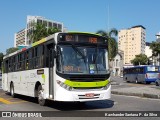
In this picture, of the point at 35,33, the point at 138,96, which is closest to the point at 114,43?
the point at 35,33

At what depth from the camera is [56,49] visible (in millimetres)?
12844

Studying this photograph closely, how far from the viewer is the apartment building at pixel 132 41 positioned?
181 meters

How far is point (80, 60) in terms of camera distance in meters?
12.8

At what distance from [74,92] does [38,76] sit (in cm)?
312

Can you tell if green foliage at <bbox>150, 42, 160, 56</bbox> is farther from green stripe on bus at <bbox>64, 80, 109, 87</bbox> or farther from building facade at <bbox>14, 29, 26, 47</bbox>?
green stripe on bus at <bbox>64, 80, 109, 87</bbox>

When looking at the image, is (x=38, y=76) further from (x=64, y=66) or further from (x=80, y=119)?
(x=80, y=119)

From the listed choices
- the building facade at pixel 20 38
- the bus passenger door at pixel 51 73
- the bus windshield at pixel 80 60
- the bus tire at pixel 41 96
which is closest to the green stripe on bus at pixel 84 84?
the bus windshield at pixel 80 60

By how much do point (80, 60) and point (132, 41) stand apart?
175 meters

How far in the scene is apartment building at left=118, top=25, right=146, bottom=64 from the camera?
181m

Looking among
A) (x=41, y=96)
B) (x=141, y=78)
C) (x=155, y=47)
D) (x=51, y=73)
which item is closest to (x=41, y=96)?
(x=41, y=96)

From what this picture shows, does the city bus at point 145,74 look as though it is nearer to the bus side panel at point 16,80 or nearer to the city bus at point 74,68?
the bus side panel at point 16,80

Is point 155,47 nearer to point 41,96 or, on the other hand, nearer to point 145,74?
point 145,74

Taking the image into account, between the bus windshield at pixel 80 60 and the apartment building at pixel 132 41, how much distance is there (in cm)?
17013

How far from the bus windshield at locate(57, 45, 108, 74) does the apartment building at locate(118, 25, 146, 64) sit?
6698 inches
